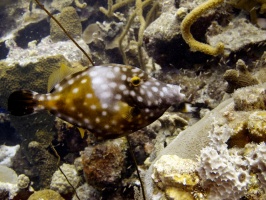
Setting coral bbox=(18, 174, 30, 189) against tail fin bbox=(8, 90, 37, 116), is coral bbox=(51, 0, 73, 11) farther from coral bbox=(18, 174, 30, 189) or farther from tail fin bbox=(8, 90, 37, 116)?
tail fin bbox=(8, 90, 37, 116)

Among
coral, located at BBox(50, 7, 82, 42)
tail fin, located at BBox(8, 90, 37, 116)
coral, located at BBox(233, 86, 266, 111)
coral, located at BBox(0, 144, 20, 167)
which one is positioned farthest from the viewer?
coral, located at BBox(50, 7, 82, 42)

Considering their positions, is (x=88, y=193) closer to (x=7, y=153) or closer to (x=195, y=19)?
(x=195, y=19)

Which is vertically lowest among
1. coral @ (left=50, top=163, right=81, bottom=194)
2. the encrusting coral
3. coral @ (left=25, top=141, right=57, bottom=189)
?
coral @ (left=25, top=141, right=57, bottom=189)

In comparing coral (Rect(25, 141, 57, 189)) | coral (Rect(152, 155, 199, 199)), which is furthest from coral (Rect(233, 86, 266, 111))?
coral (Rect(25, 141, 57, 189))

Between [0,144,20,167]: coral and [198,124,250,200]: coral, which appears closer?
[198,124,250,200]: coral

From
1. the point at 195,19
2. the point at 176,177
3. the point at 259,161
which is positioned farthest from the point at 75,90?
the point at 195,19

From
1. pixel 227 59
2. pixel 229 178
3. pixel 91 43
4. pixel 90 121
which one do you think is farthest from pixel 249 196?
pixel 91 43
